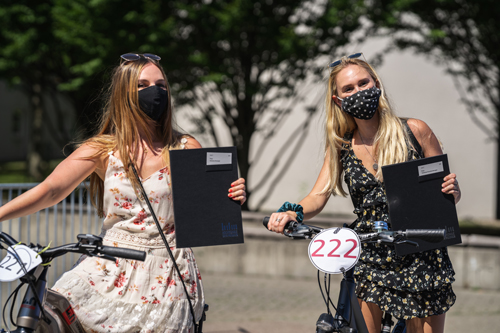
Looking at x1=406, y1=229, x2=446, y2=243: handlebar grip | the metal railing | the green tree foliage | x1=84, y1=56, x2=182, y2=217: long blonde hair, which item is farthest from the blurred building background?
x1=406, y1=229, x2=446, y2=243: handlebar grip

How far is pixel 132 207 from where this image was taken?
2787mm

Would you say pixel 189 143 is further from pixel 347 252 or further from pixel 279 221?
pixel 347 252

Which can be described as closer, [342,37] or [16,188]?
[16,188]

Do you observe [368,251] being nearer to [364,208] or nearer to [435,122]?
[364,208]

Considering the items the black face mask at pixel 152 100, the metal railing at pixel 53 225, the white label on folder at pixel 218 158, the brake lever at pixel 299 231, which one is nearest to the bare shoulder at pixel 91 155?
the black face mask at pixel 152 100

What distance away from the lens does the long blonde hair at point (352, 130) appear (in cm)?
291

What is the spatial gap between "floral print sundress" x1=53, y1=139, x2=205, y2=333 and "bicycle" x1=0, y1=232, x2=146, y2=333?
0.24 meters

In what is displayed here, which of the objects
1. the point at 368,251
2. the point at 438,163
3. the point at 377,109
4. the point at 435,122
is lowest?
the point at 368,251

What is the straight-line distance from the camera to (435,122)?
13.8 meters

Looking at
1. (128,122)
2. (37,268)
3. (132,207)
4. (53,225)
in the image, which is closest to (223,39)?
(53,225)

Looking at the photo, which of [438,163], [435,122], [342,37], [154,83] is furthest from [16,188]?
[435,122]

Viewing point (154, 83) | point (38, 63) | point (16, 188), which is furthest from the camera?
point (38, 63)

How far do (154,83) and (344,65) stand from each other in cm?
101

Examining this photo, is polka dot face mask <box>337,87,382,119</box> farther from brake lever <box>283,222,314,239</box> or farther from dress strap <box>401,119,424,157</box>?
brake lever <box>283,222,314,239</box>
